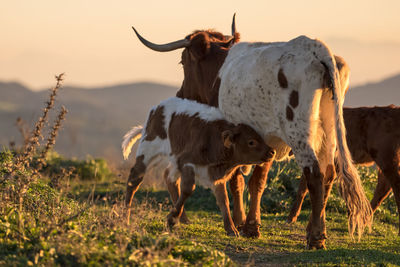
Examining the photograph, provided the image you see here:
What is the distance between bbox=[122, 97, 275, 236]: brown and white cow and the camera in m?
8.48

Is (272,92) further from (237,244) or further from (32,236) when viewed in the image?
(32,236)

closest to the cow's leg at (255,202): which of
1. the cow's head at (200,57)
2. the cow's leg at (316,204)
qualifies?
the cow's leg at (316,204)

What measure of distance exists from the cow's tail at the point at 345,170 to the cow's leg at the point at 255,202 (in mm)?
1251

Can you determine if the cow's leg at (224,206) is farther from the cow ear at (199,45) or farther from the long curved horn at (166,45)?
the long curved horn at (166,45)

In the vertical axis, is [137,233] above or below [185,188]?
below

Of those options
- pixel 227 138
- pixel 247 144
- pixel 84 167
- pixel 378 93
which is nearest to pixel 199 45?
pixel 227 138

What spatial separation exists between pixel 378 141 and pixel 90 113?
8122cm

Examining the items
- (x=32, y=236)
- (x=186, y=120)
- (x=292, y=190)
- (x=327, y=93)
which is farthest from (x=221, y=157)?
(x=292, y=190)

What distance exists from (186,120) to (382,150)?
9.48ft

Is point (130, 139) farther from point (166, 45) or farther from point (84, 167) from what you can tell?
point (84, 167)

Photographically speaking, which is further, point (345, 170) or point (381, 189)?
point (381, 189)

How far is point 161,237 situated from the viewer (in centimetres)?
628

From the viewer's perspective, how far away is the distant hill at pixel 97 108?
55731 millimetres

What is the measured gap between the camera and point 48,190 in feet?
28.5
